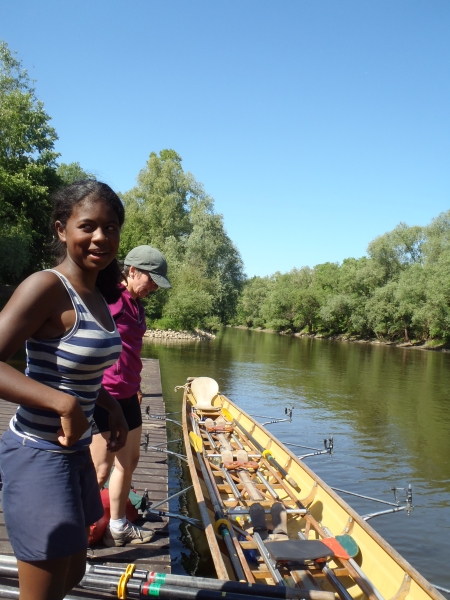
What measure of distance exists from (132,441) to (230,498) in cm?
229

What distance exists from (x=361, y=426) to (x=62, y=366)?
13184 mm

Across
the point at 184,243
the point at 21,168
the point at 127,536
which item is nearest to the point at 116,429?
the point at 127,536

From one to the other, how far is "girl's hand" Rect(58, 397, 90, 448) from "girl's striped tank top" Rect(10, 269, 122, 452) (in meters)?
0.04

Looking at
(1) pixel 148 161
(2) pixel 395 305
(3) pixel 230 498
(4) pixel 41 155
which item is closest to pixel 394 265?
(2) pixel 395 305

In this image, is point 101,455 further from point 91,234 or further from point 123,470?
point 91,234

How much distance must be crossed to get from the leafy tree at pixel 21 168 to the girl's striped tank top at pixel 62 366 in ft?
78.7

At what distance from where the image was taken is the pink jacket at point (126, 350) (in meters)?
3.31

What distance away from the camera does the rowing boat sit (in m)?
3.69

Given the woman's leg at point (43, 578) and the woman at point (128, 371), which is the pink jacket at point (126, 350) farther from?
the woman's leg at point (43, 578)

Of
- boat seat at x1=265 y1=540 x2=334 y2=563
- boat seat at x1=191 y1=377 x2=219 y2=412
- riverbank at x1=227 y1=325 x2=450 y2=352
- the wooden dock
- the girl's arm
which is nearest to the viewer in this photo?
the girl's arm

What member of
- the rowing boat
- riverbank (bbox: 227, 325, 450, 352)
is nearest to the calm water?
the rowing boat

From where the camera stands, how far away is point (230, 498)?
17.4 ft

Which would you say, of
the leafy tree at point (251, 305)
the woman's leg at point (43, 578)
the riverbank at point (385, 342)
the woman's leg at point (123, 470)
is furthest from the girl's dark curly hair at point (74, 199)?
the leafy tree at point (251, 305)

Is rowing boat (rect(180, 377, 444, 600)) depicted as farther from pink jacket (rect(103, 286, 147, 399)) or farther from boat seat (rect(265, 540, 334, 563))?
pink jacket (rect(103, 286, 147, 399))
